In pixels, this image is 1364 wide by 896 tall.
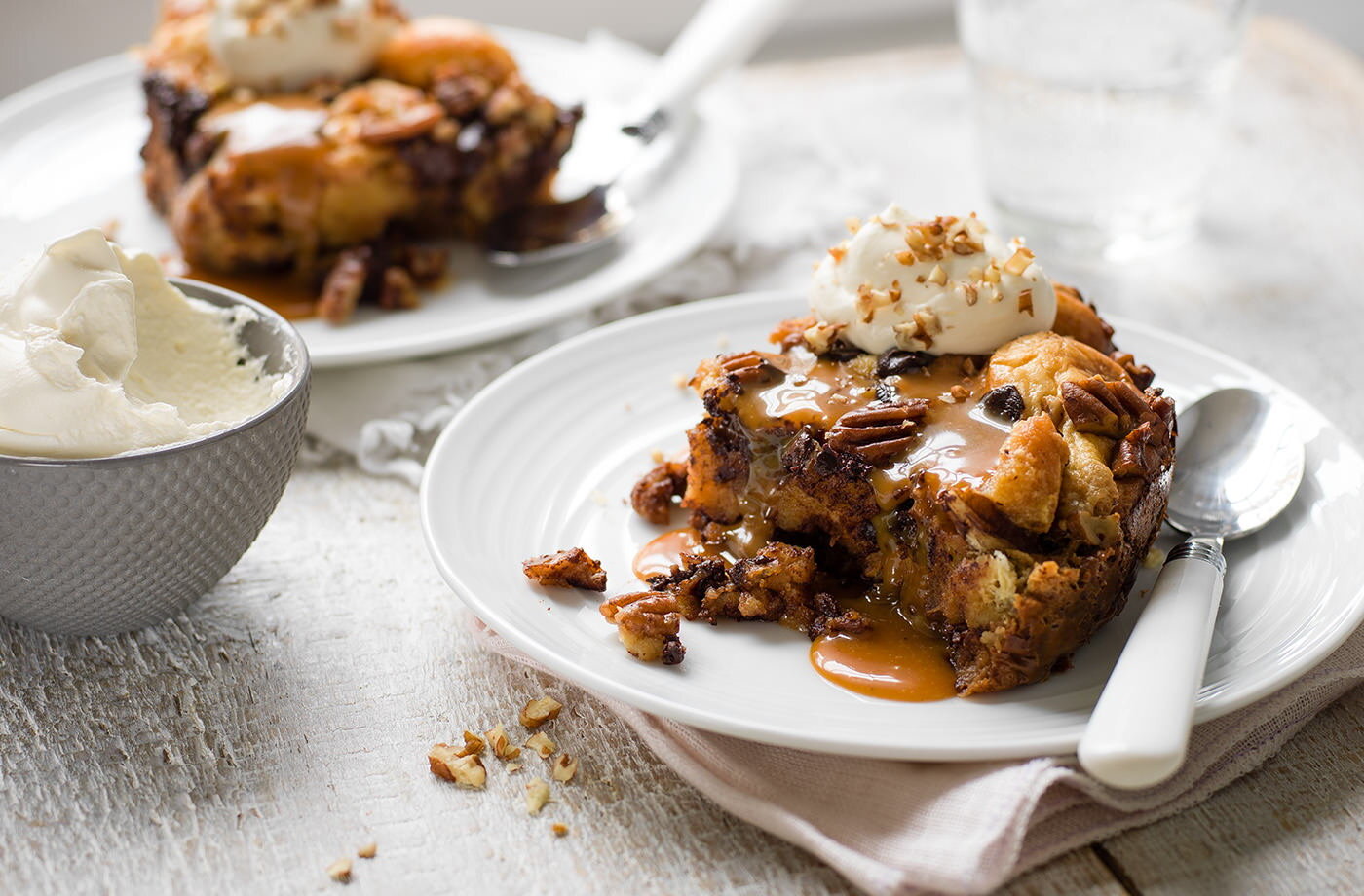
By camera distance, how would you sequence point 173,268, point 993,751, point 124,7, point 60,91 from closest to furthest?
point 993,751, point 173,268, point 60,91, point 124,7

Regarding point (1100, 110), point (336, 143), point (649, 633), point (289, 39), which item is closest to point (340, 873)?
point (649, 633)

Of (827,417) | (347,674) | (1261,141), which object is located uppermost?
(827,417)

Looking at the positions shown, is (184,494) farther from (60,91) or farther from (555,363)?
(60,91)

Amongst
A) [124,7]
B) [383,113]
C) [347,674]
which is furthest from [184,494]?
[124,7]

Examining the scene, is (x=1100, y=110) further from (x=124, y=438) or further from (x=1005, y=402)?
(x=124, y=438)

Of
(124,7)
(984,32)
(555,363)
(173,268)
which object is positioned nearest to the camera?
(555,363)

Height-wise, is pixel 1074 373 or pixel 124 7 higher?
pixel 1074 373

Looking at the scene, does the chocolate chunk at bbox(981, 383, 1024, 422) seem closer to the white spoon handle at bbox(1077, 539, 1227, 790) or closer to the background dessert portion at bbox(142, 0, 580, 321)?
the white spoon handle at bbox(1077, 539, 1227, 790)


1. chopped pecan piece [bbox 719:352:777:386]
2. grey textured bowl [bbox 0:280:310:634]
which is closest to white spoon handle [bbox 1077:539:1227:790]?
chopped pecan piece [bbox 719:352:777:386]
